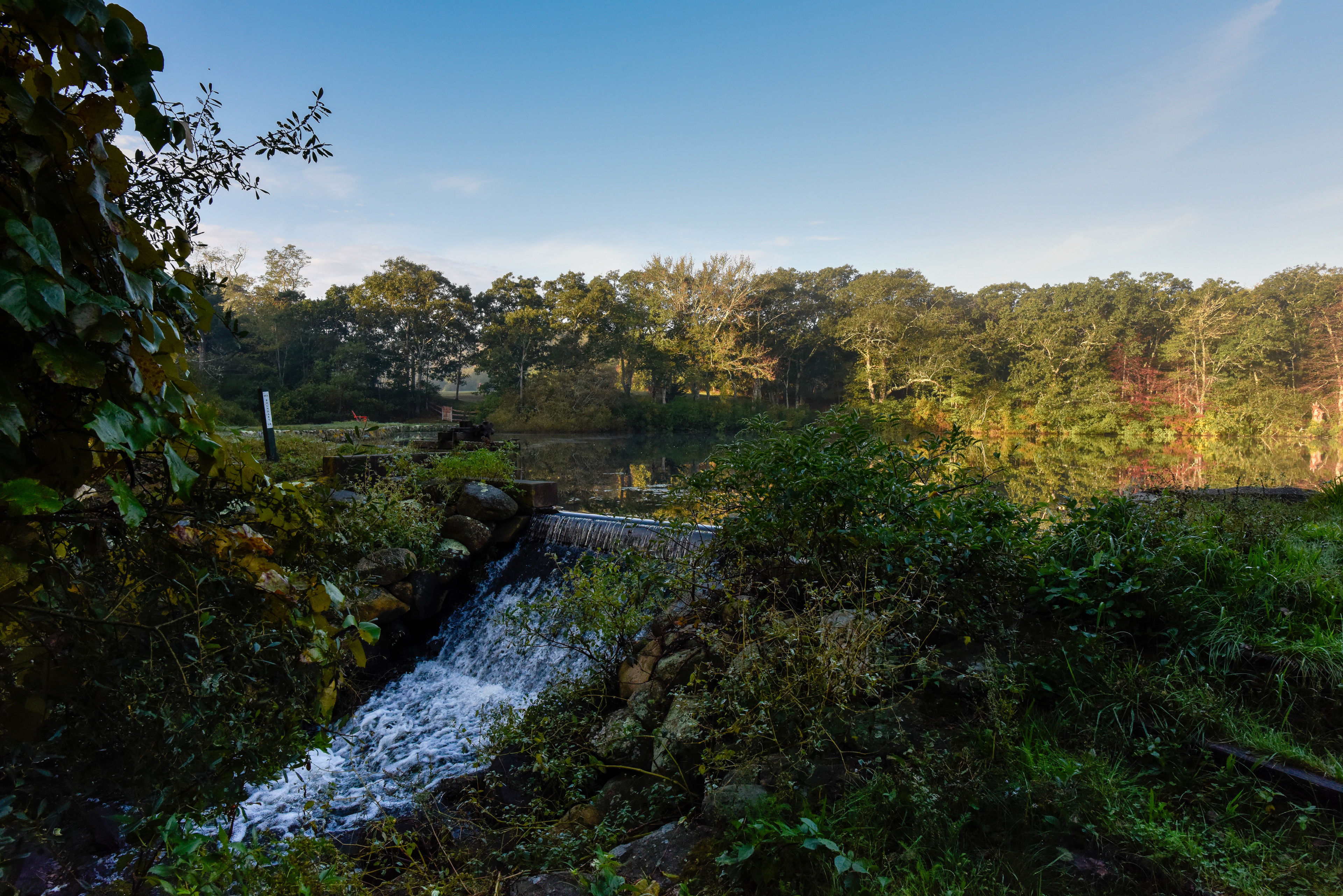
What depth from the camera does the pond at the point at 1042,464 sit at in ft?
33.8

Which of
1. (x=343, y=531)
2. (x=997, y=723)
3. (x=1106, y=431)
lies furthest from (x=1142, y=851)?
(x=1106, y=431)

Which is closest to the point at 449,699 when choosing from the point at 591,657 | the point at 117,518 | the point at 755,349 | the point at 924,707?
the point at 591,657

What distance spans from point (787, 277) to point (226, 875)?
35.1 metres

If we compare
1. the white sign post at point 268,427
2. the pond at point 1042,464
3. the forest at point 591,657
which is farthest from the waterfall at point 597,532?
the white sign post at point 268,427

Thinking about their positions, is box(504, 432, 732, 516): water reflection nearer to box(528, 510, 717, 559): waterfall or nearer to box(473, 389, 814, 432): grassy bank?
box(528, 510, 717, 559): waterfall

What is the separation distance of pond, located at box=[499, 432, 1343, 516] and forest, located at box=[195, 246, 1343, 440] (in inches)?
88.5

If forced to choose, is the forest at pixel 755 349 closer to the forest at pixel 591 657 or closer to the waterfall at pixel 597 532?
the waterfall at pixel 597 532

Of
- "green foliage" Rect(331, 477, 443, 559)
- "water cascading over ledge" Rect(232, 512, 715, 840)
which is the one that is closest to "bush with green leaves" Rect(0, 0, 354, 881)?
"water cascading over ledge" Rect(232, 512, 715, 840)

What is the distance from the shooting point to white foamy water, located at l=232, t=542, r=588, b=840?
3.34 m

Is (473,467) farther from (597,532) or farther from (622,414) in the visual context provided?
(622,414)

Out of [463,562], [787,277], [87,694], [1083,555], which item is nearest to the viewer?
[87,694]

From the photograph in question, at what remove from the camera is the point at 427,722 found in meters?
4.56

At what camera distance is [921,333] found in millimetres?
30219

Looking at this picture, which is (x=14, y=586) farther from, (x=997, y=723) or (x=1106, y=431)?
(x=1106, y=431)
